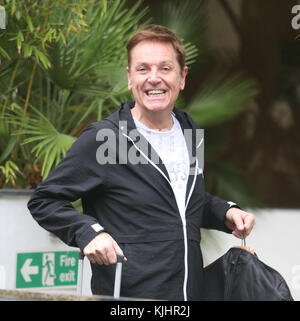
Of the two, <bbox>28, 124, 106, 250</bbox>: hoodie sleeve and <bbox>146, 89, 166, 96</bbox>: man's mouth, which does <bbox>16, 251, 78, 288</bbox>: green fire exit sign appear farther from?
<bbox>146, 89, 166, 96</bbox>: man's mouth

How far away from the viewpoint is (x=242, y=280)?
2426 millimetres

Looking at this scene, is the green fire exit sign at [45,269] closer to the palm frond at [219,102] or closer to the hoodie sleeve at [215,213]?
the palm frond at [219,102]

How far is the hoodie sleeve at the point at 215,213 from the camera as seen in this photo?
8.56ft

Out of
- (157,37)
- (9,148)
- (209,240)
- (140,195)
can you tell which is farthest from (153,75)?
(209,240)

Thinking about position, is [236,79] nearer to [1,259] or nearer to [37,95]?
[37,95]

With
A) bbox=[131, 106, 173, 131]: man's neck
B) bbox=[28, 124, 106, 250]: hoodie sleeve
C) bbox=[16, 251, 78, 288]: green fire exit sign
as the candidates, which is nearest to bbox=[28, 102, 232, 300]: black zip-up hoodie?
bbox=[28, 124, 106, 250]: hoodie sleeve

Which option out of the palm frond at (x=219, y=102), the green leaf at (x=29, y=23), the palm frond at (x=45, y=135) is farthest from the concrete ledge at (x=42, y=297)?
the palm frond at (x=219, y=102)

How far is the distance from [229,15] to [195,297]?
13.9 feet

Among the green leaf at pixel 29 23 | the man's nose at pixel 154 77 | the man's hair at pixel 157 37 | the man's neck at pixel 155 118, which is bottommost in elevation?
the man's neck at pixel 155 118

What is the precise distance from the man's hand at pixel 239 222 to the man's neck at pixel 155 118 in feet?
1.21

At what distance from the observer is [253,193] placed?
5680 mm

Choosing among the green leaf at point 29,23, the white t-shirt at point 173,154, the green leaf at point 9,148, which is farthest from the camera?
the green leaf at point 9,148

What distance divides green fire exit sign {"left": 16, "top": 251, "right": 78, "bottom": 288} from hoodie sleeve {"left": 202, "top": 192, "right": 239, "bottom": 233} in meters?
1.94

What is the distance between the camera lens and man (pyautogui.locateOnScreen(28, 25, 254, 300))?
Result: 234cm
